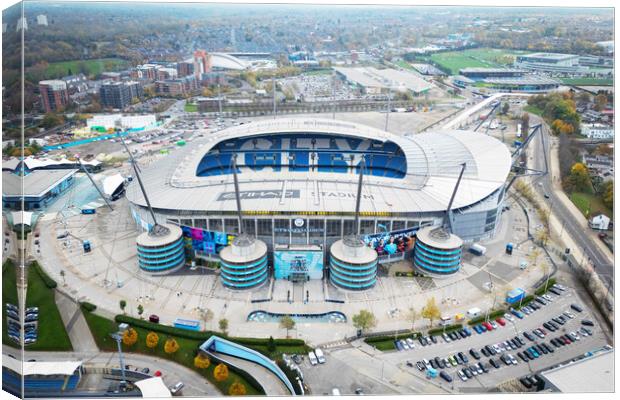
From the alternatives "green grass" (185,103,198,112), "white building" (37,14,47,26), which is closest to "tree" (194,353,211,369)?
"white building" (37,14,47,26)

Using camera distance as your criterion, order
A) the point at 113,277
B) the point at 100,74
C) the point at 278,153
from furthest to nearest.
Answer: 1. the point at 100,74
2. the point at 278,153
3. the point at 113,277

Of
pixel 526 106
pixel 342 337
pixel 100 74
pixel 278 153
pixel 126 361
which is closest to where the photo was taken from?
pixel 126 361

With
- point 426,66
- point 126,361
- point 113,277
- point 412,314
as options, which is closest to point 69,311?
point 113,277

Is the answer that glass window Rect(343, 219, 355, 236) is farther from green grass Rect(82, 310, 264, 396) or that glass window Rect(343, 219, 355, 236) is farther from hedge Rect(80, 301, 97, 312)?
hedge Rect(80, 301, 97, 312)

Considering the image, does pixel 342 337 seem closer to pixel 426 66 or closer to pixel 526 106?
pixel 526 106

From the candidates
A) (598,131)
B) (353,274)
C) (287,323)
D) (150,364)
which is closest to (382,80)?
(598,131)

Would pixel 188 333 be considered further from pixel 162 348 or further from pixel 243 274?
pixel 243 274
